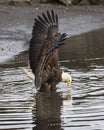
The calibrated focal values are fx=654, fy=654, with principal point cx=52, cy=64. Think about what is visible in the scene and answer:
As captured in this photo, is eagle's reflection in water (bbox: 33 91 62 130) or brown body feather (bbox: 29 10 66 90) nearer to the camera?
eagle's reflection in water (bbox: 33 91 62 130)

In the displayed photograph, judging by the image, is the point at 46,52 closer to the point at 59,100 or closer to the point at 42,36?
the point at 42,36

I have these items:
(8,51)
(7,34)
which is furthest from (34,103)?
(7,34)

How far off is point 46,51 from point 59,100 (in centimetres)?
92

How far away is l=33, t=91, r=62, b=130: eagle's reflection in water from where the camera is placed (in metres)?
8.62

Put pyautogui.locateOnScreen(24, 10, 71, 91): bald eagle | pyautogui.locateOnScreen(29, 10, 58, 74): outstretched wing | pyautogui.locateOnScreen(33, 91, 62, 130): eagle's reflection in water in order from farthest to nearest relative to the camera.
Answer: pyautogui.locateOnScreen(29, 10, 58, 74): outstretched wing → pyautogui.locateOnScreen(24, 10, 71, 91): bald eagle → pyautogui.locateOnScreen(33, 91, 62, 130): eagle's reflection in water

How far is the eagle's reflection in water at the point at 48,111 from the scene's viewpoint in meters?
8.62

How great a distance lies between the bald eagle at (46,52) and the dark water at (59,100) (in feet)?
0.78

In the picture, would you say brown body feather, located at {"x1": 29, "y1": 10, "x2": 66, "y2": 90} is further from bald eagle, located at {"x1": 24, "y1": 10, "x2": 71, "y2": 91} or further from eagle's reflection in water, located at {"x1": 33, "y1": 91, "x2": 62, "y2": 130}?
eagle's reflection in water, located at {"x1": 33, "y1": 91, "x2": 62, "y2": 130}

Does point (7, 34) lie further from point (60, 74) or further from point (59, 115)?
point (59, 115)

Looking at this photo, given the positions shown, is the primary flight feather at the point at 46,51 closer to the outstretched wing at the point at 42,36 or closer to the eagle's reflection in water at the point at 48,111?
the outstretched wing at the point at 42,36

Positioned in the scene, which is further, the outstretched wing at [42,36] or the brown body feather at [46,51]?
the outstretched wing at [42,36]

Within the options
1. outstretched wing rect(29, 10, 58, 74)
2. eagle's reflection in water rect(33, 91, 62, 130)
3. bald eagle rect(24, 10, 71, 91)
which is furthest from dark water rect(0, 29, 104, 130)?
outstretched wing rect(29, 10, 58, 74)

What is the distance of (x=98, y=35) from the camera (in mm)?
20297

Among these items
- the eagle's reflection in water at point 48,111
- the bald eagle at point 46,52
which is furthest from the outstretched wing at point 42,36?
the eagle's reflection in water at point 48,111
